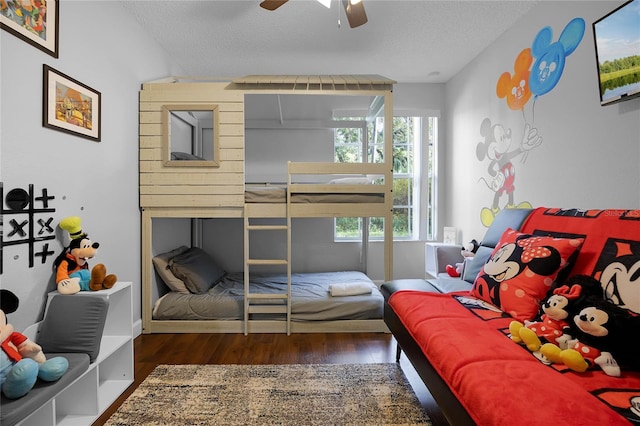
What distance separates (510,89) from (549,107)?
1.77ft

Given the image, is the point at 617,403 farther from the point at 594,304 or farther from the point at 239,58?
the point at 239,58

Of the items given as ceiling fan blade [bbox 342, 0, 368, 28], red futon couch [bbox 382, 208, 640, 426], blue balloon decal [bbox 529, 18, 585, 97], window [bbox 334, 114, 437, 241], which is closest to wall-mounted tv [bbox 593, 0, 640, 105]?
blue balloon decal [bbox 529, 18, 585, 97]

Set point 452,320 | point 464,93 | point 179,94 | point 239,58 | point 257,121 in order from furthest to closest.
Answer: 1. point 257,121
2. point 464,93
3. point 239,58
4. point 179,94
5. point 452,320

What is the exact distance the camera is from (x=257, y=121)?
167 inches

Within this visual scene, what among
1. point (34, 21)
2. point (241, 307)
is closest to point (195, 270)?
point (241, 307)

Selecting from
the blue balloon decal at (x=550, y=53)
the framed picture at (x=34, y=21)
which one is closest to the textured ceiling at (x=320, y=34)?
the blue balloon decal at (x=550, y=53)

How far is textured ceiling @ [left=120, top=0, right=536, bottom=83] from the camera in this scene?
8.40 feet

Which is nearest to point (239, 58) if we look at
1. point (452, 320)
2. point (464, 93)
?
point (464, 93)

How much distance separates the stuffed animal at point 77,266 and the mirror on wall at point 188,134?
3.57 ft

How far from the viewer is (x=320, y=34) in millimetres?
2947

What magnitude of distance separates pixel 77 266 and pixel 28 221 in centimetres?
34

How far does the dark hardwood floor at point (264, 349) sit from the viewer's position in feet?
7.68

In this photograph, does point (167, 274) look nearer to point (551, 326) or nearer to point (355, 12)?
point (355, 12)

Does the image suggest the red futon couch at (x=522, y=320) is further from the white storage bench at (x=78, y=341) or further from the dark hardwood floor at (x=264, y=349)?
the white storage bench at (x=78, y=341)
